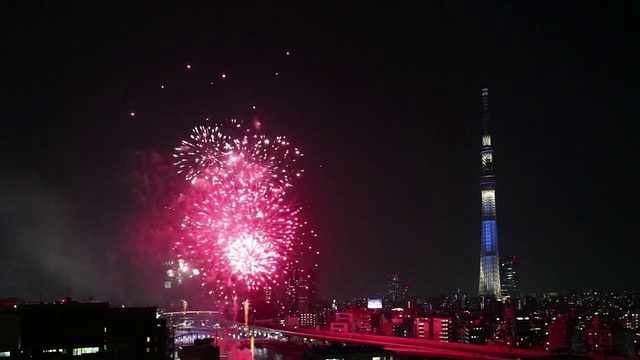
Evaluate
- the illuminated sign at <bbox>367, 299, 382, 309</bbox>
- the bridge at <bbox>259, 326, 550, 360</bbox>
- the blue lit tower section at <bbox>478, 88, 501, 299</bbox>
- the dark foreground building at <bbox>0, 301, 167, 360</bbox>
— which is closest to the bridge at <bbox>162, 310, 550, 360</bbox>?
the bridge at <bbox>259, 326, 550, 360</bbox>

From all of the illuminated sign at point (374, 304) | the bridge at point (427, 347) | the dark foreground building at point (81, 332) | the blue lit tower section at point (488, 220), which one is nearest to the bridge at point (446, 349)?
the bridge at point (427, 347)

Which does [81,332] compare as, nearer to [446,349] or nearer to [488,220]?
[446,349]

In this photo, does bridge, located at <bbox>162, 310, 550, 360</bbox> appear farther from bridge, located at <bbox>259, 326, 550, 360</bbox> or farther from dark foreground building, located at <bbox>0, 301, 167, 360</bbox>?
dark foreground building, located at <bbox>0, 301, 167, 360</bbox>

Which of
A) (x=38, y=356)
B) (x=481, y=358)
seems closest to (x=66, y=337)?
(x=38, y=356)

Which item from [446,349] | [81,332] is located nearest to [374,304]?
[446,349]

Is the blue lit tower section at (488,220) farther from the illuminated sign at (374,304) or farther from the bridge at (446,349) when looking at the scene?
the bridge at (446,349)

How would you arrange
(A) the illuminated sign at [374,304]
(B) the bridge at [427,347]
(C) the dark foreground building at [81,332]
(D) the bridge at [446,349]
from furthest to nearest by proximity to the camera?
(A) the illuminated sign at [374,304] → (B) the bridge at [427,347] → (D) the bridge at [446,349] → (C) the dark foreground building at [81,332]
